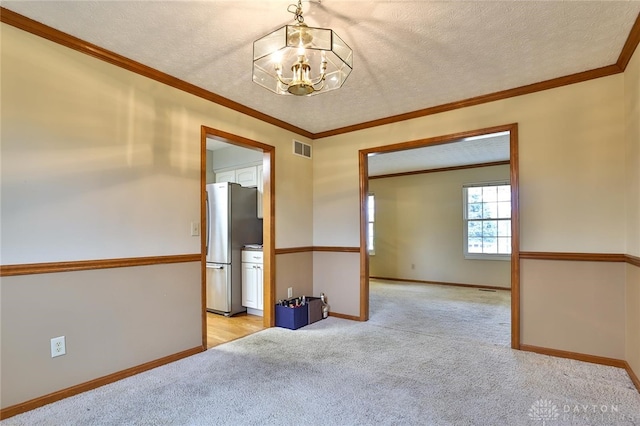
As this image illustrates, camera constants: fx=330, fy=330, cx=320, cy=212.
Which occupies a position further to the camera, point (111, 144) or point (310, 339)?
point (310, 339)

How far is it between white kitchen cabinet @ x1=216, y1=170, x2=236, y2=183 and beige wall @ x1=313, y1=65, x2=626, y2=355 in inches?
139

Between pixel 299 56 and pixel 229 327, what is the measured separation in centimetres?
308

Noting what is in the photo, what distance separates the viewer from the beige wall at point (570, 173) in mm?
2717

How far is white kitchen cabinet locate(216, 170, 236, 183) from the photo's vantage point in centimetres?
556

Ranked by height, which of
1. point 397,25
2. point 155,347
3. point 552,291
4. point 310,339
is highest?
point 397,25

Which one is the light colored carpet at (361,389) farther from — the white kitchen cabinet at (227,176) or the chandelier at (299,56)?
the white kitchen cabinet at (227,176)

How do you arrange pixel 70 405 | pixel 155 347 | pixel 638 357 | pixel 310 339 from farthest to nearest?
pixel 310 339 < pixel 155 347 < pixel 638 357 < pixel 70 405

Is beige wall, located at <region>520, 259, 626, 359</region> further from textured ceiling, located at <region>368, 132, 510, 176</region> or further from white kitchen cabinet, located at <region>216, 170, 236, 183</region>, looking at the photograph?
white kitchen cabinet, located at <region>216, 170, 236, 183</region>

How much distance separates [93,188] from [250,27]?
5.20 ft

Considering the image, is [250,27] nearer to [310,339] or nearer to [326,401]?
[326,401]

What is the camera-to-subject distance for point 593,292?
2.77 m

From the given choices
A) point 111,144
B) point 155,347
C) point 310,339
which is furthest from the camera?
point 310,339

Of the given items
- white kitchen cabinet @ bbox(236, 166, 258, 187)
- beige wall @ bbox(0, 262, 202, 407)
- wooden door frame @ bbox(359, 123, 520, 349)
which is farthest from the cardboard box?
white kitchen cabinet @ bbox(236, 166, 258, 187)

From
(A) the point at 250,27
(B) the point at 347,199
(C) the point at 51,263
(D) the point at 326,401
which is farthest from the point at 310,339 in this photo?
(A) the point at 250,27
